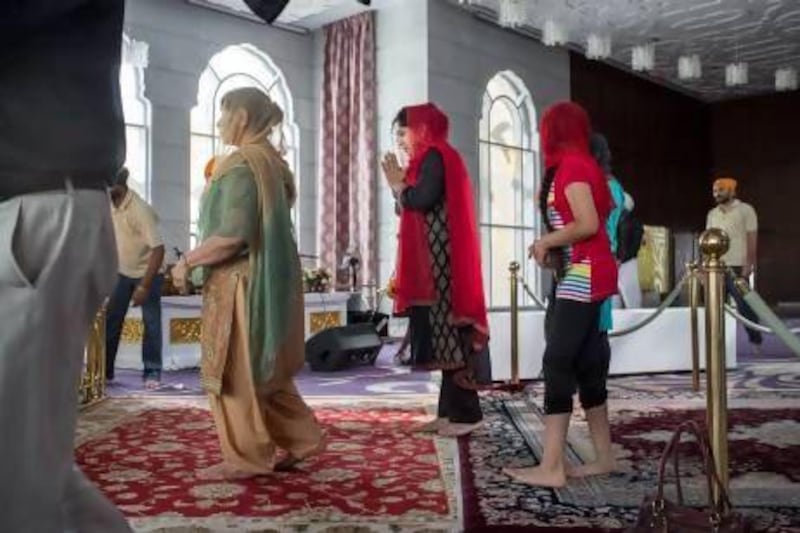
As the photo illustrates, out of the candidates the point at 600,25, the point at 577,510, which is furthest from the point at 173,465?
the point at 600,25

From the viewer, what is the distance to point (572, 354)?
2680 millimetres

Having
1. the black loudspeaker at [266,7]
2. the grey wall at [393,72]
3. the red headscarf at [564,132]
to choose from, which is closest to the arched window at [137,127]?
the grey wall at [393,72]

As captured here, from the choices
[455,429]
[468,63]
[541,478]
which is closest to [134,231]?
[455,429]

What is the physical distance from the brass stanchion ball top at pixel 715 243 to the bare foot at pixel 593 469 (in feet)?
A: 2.89

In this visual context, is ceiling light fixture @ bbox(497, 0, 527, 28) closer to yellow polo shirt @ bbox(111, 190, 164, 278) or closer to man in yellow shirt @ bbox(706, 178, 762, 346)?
man in yellow shirt @ bbox(706, 178, 762, 346)

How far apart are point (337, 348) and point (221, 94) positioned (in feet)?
12.6

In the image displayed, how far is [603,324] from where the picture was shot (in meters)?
2.77

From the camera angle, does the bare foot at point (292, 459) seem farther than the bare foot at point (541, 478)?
Yes

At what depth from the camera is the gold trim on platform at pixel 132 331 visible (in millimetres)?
6578

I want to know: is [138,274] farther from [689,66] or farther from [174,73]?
[689,66]

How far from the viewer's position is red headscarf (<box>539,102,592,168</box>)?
2.77 meters

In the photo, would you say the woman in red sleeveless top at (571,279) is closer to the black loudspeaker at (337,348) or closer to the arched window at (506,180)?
the black loudspeaker at (337,348)

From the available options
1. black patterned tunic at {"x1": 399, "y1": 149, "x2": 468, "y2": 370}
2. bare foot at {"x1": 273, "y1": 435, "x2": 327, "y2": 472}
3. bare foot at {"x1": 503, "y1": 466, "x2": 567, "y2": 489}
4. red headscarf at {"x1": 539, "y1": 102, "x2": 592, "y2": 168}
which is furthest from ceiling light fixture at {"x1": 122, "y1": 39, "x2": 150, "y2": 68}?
bare foot at {"x1": 503, "y1": 466, "x2": 567, "y2": 489}

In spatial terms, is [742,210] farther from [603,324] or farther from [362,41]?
[603,324]
